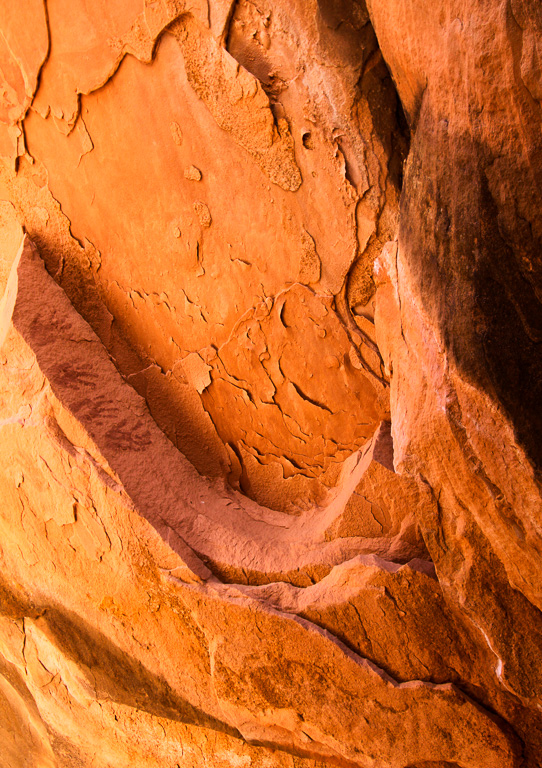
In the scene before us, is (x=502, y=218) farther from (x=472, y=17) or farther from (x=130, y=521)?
(x=130, y=521)

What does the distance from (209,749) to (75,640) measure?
1.63ft

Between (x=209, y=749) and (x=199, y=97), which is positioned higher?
(x=199, y=97)

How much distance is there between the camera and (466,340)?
3.16 ft

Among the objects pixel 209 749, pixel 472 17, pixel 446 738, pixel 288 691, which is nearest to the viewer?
pixel 472 17

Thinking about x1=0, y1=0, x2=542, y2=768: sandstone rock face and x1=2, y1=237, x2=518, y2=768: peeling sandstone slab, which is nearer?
x1=0, y1=0, x2=542, y2=768: sandstone rock face

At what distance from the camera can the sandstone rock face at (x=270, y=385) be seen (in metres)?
0.98

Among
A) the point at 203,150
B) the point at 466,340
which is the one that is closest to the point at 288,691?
the point at 466,340

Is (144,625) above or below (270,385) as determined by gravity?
below

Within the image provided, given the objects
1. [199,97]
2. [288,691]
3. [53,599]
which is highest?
[199,97]

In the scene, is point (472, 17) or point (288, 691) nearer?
point (472, 17)

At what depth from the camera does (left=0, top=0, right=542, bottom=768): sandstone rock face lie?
98 centimetres

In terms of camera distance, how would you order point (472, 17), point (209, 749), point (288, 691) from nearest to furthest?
point (472, 17) < point (288, 691) < point (209, 749)

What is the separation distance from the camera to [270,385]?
1.50 meters

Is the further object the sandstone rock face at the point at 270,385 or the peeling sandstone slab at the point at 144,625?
the peeling sandstone slab at the point at 144,625
